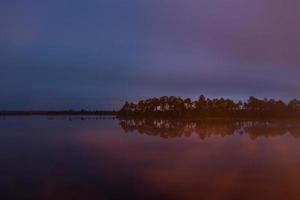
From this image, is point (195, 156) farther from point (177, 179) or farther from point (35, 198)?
point (35, 198)

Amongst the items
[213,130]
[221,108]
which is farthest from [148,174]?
[221,108]

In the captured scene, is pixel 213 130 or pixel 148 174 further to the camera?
pixel 213 130

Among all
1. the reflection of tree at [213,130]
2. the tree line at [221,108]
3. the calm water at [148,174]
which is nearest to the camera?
the calm water at [148,174]

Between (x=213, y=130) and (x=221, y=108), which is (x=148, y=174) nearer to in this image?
(x=213, y=130)

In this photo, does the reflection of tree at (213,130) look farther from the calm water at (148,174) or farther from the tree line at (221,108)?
the tree line at (221,108)

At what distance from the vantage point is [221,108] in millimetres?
97938

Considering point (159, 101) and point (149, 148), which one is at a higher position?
point (159, 101)

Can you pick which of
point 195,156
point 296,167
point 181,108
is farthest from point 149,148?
point 181,108

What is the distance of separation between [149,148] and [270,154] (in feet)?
24.7

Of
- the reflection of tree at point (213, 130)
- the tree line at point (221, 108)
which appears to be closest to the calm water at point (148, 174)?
the reflection of tree at point (213, 130)

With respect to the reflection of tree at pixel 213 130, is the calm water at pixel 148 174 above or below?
below

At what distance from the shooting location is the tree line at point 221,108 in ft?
306

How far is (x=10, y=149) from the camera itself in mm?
23391

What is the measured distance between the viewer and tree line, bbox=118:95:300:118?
9331 centimetres
